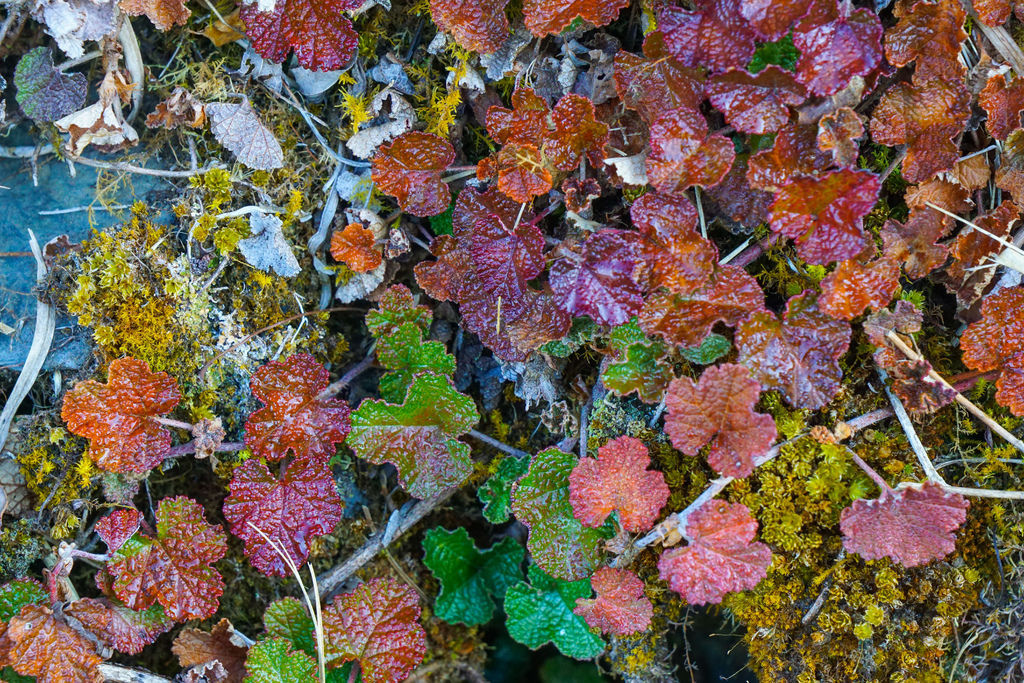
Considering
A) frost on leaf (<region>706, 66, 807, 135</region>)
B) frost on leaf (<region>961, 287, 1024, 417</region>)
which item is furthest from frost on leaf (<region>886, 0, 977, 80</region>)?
frost on leaf (<region>961, 287, 1024, 417</region>)

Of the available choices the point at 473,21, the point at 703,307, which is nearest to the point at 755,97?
the point at 703,307

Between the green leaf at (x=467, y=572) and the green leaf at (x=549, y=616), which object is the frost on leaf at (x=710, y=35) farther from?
the green leaf at (x=467, y=572)

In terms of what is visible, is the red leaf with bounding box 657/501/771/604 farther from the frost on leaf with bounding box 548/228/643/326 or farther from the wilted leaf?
the wilted leaf

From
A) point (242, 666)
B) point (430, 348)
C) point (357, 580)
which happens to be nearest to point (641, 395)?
point (430, 348)

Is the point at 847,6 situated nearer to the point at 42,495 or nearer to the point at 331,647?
the point at 331,647

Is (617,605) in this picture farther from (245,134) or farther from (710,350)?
(245,134)

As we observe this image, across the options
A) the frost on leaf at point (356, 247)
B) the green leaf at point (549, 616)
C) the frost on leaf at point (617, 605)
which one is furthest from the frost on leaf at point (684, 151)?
the green leaf at point (549, 616)
